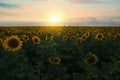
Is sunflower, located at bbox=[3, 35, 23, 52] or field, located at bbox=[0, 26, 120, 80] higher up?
sunflower, located at bbox=[3, 35, 23, 52]

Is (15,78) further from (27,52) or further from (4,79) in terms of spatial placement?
(27,52)

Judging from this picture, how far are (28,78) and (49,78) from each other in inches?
41.1

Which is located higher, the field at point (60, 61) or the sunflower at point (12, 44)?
the sunflower at point (12, 44)

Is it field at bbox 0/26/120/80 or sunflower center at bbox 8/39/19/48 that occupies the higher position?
sunflower center at bbox 8/39/19/48

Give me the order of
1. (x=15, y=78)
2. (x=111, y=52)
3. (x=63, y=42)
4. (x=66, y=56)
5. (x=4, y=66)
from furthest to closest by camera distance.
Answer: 1. (x=63, y=42)
2. (x=111, y=52)
3. (x=66, y=56)
4. (x=4, y=66)
5. (x=15, y=78)

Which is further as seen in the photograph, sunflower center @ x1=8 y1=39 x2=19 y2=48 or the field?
sunflower center @ x1=8 y1=39 x2=19 y2=48

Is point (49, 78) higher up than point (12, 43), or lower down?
lower down

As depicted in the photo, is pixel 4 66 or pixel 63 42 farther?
pixel 63 42

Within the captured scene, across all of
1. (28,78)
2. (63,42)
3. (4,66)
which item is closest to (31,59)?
(63,42)

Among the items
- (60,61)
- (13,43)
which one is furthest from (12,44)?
(60,61)

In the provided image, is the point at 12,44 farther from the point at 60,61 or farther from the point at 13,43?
the point at 60,61

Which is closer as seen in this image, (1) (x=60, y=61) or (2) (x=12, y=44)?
(2) (x=12, y=44)

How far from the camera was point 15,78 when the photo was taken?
25.2 ft

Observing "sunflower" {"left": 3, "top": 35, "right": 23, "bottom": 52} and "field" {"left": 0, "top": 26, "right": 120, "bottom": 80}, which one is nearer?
"field" {"left": 0, "top": 26, "right": 120, "bottom": 80}
